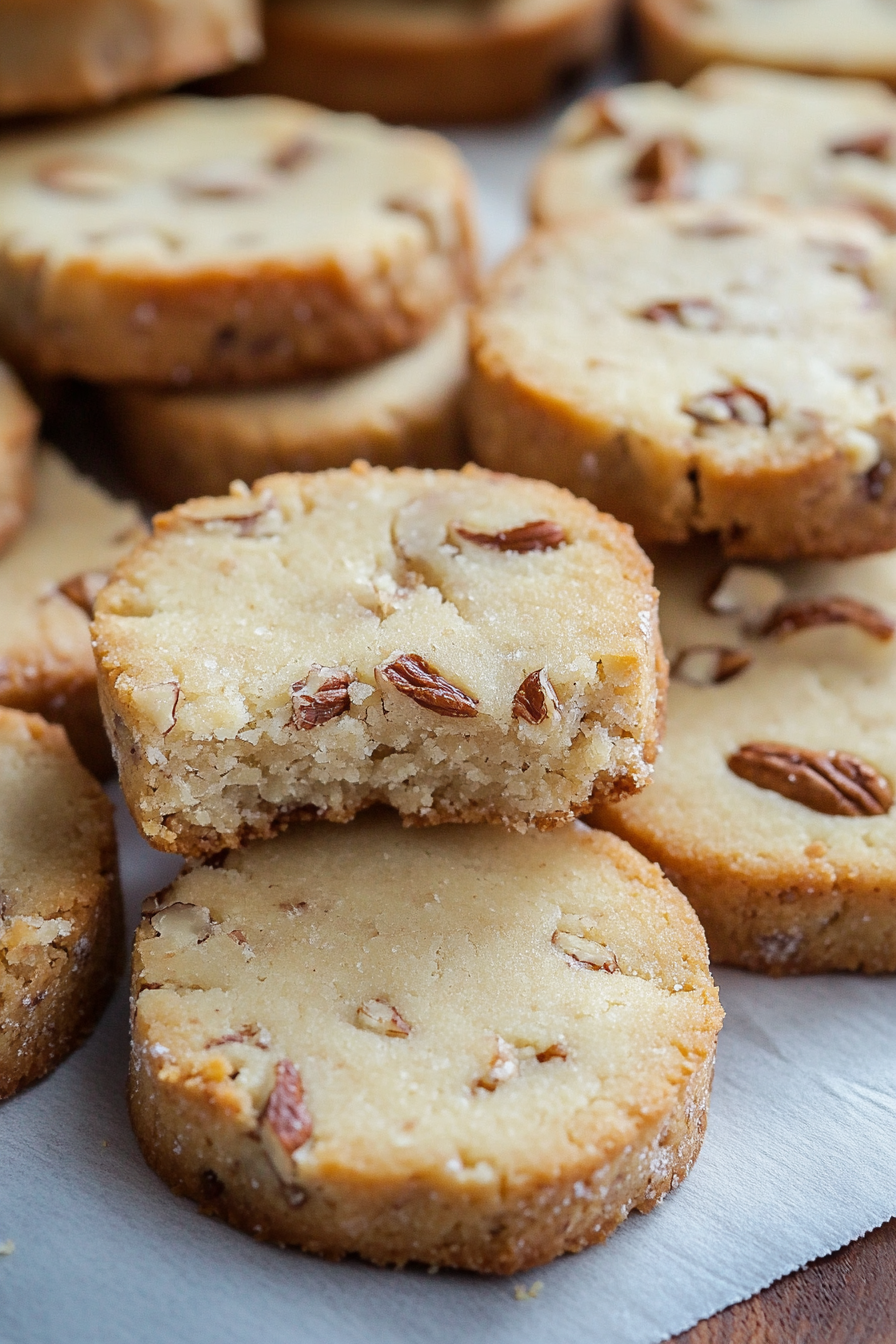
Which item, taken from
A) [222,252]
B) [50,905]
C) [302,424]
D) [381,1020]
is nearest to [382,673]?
[381,1020]

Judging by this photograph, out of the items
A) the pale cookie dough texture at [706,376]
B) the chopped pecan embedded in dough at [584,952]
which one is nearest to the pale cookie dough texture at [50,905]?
the chopped pecan embedded in dough at [584,952]

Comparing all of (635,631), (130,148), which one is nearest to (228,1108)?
(635,631)

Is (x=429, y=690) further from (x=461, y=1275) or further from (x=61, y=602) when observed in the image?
(x=61, y=602)

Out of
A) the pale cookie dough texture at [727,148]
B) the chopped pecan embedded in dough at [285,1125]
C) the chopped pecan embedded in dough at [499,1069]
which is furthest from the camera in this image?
the pale cookie dough texture at [727,148]

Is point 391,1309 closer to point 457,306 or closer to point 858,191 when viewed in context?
point 457,306

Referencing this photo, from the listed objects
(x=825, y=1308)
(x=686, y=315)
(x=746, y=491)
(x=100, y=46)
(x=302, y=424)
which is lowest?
(x=825, y=1308)

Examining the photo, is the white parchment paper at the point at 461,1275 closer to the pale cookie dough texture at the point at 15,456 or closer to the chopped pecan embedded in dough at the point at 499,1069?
the chopped pecan embedded in dough at the point at 499,1069
